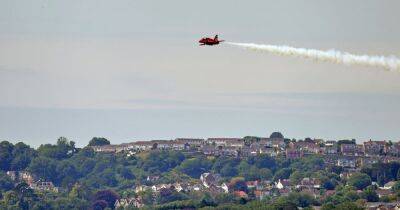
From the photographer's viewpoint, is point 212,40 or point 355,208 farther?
point 355,208

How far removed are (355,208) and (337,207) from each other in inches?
82.7

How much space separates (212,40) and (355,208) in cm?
9783

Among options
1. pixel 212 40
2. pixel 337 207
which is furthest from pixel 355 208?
pixel 212 40

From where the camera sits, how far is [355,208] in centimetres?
19875

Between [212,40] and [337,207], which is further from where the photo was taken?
[337,207]

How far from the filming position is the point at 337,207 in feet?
654

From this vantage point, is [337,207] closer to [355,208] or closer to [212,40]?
[355,208]
